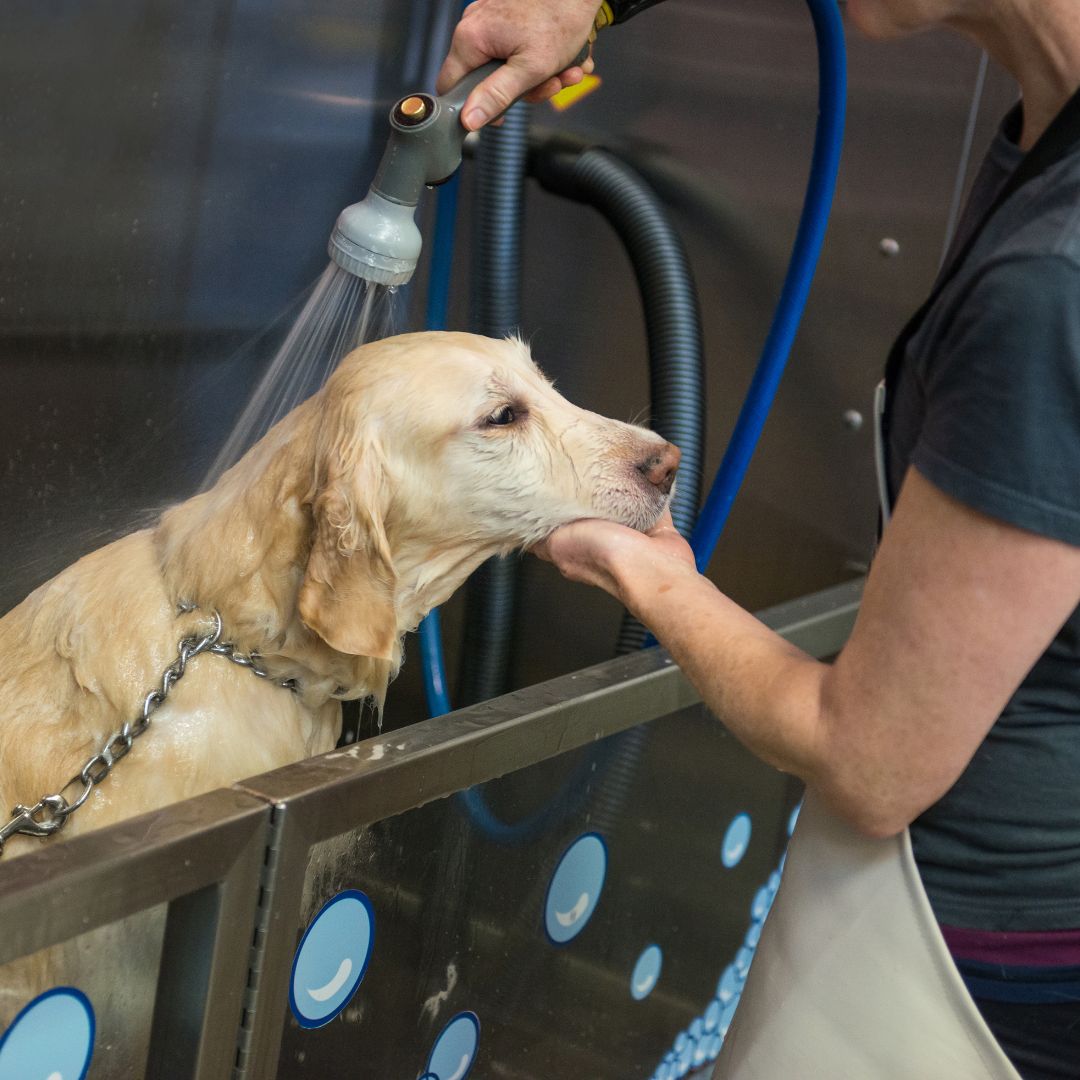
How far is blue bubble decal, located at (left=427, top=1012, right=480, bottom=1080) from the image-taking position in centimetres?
148

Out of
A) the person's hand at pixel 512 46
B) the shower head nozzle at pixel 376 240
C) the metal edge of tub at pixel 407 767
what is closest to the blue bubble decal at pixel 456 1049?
the metal edge of tub at pixel 407 767

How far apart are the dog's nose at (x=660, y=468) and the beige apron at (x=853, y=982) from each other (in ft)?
1.68

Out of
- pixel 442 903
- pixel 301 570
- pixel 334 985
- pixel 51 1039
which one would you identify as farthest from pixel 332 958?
pixel 301 570

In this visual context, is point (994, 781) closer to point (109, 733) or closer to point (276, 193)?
point (109, 733)

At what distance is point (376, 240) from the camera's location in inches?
55.7

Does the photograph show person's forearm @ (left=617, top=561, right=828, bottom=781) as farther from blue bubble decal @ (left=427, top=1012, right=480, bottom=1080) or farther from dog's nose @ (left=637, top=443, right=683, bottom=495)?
blue bubble decal @ (left=427, top=1012, right=480, bottom=1080)

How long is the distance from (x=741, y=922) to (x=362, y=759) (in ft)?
3.60

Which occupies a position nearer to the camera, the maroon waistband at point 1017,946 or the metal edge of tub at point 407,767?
the maroon waistband at point 1017,946

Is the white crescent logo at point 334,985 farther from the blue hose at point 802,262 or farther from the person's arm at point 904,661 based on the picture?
the blue hose at point 802,262

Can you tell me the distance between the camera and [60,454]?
184 centimetres

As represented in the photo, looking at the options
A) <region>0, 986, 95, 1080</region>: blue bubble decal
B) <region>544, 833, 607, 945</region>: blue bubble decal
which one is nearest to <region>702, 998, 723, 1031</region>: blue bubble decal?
<region>544, 833, 607, 945</region>: blue bubble decal

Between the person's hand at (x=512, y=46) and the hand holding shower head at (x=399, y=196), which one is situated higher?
the person's hand at (x=512, y=46)

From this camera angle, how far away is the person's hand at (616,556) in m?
1.23

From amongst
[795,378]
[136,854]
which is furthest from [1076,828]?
[795,378]
